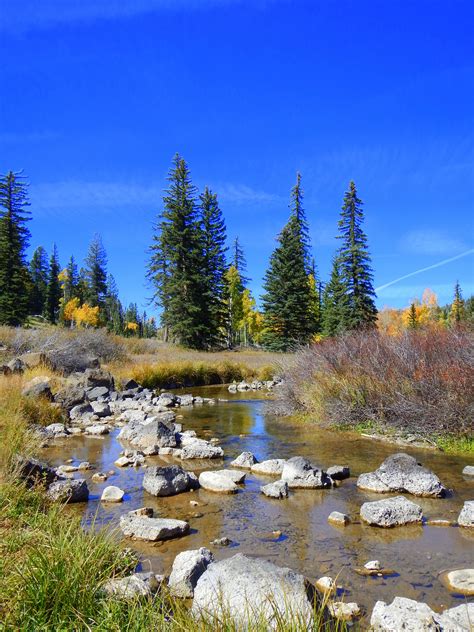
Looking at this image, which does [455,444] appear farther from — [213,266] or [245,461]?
[213,266]

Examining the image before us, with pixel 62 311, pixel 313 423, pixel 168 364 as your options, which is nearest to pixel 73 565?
pixel 313 423

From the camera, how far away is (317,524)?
5062 mm

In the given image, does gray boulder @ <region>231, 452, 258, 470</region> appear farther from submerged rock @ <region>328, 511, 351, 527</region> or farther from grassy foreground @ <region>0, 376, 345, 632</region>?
grassy foreground @ <region>0, 376, 345, 632</region>

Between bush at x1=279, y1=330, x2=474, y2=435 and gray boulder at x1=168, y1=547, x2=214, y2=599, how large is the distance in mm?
6413

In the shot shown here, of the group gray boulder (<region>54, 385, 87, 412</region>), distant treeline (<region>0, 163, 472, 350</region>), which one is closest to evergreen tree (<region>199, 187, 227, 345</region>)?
distant treeline (<region>0, 163, 472, 350</region>)

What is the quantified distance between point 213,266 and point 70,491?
116 ft

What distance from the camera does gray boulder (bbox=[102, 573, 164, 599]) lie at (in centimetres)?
281

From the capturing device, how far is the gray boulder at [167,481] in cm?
610

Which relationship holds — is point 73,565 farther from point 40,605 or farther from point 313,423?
point 313,423

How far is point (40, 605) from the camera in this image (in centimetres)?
261

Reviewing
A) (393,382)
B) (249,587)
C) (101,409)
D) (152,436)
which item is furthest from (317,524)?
(101,409)

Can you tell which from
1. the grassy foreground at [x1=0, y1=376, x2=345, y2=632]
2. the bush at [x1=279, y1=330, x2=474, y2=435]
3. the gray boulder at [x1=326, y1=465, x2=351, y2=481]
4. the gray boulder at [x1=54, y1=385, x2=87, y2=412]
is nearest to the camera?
the grassy foreground at [x1=0, y1=376, x2=345, y2=632]

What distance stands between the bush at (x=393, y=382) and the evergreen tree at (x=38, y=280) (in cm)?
5988

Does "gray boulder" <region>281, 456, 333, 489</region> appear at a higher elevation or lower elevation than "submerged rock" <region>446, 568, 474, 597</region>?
higher
